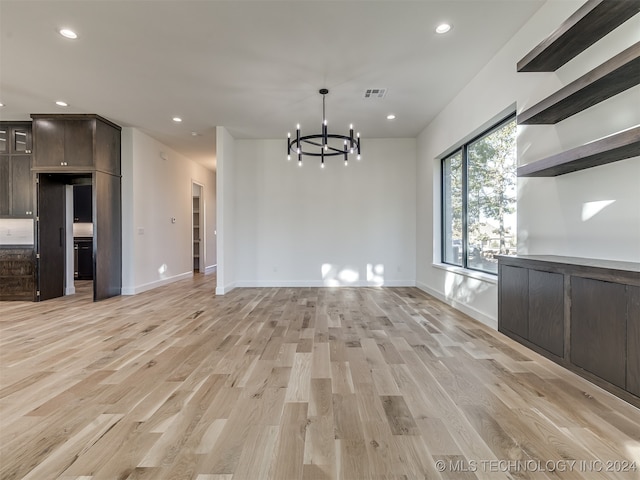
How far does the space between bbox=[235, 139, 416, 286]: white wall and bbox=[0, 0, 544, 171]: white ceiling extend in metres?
1.42

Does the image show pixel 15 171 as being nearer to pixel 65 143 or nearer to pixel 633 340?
pixel 65 143

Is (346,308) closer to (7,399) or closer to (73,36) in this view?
(7,399)

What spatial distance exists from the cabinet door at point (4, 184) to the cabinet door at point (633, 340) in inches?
306

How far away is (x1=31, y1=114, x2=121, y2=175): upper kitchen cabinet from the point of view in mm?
5020

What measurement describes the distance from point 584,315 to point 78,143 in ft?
22.0

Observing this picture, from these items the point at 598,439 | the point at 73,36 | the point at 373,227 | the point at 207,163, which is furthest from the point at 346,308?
the point at 207,163

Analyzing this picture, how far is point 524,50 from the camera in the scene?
2926 mm

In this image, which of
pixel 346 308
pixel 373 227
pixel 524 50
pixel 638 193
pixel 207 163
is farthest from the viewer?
pixel 207 163

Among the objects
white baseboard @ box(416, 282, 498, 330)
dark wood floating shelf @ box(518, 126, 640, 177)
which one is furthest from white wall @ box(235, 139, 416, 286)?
dark wood floating shelf @ box(518, 126, 640, 177)

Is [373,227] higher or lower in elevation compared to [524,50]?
lower

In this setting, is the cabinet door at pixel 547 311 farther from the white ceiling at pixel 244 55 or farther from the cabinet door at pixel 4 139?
the cabinet door at pixel 4 139

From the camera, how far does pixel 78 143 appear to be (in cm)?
505

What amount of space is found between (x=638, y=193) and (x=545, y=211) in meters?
0.77

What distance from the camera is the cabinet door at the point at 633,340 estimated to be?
1.62m
